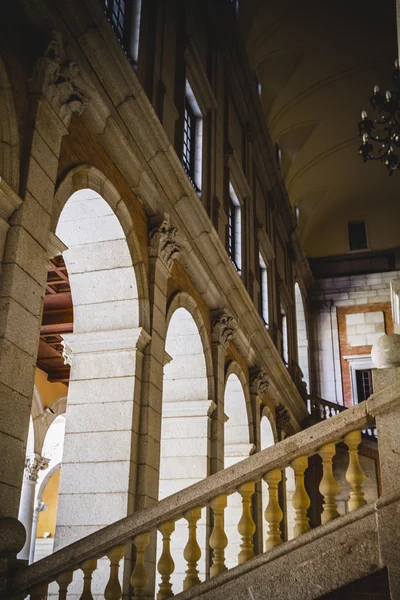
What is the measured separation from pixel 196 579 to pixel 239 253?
32.0 ft

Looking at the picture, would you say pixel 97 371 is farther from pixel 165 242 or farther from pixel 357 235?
pixel 357 235

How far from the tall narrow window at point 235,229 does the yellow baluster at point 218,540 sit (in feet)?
29.8

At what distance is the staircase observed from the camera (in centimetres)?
473

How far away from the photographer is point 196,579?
521 centimetres

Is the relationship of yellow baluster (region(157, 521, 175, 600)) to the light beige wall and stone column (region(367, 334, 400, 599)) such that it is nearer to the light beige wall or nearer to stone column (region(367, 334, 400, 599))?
stone column (region(367, 334, 400, 599))

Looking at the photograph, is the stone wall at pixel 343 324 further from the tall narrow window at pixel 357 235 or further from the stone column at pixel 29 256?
the stone column at pixel 29 256

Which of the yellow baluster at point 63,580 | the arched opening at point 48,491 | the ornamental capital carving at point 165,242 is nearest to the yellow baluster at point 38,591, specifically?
the yellow baluster at point 63,580

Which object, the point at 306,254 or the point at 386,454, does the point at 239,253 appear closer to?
the point at 386,454

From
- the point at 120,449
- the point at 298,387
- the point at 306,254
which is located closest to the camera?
the point at 120,449

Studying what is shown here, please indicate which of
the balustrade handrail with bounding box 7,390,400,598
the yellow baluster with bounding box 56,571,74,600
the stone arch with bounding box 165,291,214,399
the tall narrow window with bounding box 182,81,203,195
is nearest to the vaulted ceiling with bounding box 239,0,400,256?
the tall narrow window with bounding box 182,81,203,195

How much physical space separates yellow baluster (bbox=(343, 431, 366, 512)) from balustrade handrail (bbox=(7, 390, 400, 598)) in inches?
2.6

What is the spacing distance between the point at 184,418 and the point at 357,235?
53.2ft

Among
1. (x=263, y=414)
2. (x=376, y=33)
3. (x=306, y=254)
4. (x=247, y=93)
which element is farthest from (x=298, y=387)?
(x=376, y=33)

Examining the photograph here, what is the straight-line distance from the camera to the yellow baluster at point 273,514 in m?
5.11
